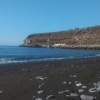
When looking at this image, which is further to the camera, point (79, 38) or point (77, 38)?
point (77, 38)

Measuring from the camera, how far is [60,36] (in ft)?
652

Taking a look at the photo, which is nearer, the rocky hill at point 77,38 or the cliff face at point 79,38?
→ the rocky hill at point 77,38

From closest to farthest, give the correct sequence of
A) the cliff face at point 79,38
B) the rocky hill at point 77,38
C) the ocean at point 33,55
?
the ocean at point 33,55 → the rocky hill at point 77,38 → the cliff face at point 79,38

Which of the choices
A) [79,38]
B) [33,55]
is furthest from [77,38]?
[33,55]

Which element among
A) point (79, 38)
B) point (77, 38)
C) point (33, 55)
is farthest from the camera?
point (77, 38)

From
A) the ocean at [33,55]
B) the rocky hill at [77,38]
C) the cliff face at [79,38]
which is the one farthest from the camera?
the cliff face at [79,38]

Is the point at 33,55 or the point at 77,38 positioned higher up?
the point at 77,38

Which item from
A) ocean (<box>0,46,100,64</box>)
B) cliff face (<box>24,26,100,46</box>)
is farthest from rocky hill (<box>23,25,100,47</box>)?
ocean (<box>0,46,100,64</box>)

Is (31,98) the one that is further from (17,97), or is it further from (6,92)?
(6,92)

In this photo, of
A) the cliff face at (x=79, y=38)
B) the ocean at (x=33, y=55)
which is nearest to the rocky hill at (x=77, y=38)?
the cliff face at (x=79, y=38)

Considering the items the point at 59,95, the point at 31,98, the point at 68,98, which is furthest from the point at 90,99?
the point at 31,98

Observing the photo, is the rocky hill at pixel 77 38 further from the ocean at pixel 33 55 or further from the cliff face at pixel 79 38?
the ocean at pixel 33 55

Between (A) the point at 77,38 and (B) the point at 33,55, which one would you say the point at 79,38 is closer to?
(A) the point at 77,38

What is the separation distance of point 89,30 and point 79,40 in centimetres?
1541
